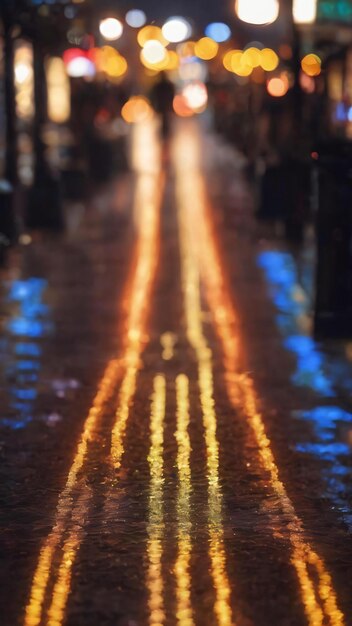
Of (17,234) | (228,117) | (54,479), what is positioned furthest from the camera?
(228,117)

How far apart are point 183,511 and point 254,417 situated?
1.95 meters

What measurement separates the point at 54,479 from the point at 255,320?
4803 millimetres

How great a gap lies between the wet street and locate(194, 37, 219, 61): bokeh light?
58.8 meters

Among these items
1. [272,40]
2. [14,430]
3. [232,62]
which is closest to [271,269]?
[14,430]

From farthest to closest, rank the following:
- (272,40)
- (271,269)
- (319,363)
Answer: (272,40) < (271,269) < (319,363)

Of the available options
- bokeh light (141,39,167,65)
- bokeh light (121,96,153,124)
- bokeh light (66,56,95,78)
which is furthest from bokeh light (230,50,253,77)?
bokeh light (66,56,95,78)

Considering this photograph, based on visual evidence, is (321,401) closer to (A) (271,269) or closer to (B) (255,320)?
(B) (255,320)

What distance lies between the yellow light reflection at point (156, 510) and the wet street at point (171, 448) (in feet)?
0.04

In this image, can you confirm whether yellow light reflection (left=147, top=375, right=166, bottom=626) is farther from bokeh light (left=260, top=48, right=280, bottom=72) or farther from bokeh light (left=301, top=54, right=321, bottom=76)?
bokeh light (left=260, top=48, right=280, bottom=72)

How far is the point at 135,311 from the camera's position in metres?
11.5

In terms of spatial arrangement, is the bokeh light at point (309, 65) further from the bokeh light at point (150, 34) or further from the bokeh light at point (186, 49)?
the bokeh light at point (186, 49)

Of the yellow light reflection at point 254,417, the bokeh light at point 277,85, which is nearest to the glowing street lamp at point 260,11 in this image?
the bokeh light at point 277,85

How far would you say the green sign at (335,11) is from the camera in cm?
1595

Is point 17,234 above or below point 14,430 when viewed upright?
above
